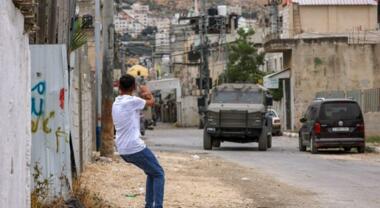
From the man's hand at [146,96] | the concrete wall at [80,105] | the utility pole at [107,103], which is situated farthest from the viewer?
the utility pole at [107,103]

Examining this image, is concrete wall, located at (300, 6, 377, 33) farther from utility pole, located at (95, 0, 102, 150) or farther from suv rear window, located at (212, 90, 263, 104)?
utility pole, located at (95, 0, 102, 150)

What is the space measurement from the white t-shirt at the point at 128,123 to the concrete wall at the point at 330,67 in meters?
42.7

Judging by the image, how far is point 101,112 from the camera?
23.1 m

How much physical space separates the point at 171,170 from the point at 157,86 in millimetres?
56596

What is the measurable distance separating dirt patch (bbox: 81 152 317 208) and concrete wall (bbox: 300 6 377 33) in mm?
45492

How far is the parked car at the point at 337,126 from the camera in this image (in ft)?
94.1

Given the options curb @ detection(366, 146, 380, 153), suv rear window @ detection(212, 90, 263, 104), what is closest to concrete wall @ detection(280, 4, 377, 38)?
suv rear window @ detection(212, 90, 263, 104)

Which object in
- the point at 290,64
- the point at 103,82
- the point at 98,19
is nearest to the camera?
the point at 103,82

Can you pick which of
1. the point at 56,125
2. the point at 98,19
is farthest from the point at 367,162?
the point at 56,125

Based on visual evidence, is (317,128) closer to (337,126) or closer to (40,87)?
(337,126)

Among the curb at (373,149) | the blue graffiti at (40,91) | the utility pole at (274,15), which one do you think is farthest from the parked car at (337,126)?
the utility pole at (274,15)

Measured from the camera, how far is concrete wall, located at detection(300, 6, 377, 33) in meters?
65.2

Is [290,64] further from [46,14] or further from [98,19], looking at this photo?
[46,14]

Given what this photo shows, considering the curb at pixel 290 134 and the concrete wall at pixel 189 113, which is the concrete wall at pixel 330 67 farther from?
the concrete wall at pixel 189 113
